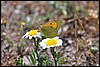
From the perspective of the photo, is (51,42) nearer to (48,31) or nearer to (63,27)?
(48,31)

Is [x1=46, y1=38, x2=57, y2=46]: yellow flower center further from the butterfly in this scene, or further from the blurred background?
the blurred background

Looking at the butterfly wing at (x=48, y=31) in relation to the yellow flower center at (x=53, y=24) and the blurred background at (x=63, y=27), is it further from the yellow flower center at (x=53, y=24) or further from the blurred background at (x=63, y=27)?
the blurred background at (x=63, y=27)

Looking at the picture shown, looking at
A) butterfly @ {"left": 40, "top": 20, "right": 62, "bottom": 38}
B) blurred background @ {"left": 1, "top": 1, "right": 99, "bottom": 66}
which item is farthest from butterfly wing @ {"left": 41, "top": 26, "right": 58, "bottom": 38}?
blurred background @ {"left": 1, "top": 1, "right": 99, "bottom": 66}

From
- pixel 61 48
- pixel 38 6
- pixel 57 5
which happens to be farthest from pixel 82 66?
pixel 38 6

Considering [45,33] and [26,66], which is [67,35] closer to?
[26,66]

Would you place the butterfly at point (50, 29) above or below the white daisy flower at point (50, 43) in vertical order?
above

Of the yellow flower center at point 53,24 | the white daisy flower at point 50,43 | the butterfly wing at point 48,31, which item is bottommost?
the white daisy flower at point 50,43

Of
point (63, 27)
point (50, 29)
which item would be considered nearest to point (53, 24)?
point (50, 29)

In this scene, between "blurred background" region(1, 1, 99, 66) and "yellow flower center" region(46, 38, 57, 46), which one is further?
"blurred background" region(1, 1, 99, 66)

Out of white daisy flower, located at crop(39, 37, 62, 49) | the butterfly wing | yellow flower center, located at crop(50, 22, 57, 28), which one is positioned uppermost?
yellow flower center, located at crop(50, 22, 57, 28)

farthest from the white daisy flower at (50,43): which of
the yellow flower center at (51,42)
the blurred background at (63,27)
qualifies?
the blurred background at (63,27)
